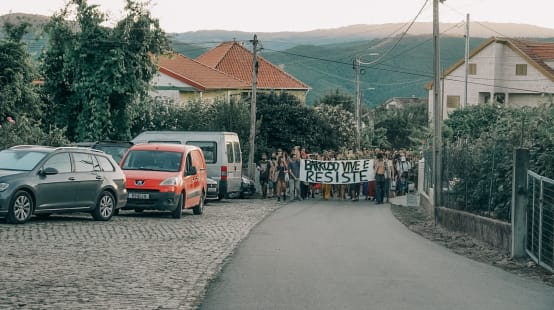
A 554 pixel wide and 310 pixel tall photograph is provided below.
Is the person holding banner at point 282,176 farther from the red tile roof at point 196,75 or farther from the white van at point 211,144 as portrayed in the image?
the red tile roof at point 196,75

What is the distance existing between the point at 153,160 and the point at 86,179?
3808mm

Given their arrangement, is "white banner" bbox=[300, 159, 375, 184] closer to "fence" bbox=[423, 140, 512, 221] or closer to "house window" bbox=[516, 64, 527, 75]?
"fence" bbox=[423, 140, 512, 221]

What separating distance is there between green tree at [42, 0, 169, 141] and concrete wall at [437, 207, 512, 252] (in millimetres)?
18216

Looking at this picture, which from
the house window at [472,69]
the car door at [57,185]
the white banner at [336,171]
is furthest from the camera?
the house window at [472,69]

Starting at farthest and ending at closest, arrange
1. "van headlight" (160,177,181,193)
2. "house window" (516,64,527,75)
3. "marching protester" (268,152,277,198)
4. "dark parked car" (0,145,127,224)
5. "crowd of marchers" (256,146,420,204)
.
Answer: "house window" (516,64,527,75)
"marching protester" (268,152,277,198)
"crowd of marchers" (256,146,420,204)
"van headlight" (160,177,181,193)
"dark parked car" (0,145,127,224)

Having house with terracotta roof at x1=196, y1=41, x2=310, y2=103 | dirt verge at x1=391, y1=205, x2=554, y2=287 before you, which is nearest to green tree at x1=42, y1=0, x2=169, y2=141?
dirt verge at x1=391, y1=205, x2=554, y2=287

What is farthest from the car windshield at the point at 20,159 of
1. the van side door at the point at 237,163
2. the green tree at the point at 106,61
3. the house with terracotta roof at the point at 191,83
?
the house with terracotta roof at the point at 191,83

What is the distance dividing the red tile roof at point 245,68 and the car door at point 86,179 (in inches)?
2607

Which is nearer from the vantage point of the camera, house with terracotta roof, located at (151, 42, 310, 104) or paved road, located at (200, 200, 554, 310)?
paved road, located at (200, 200, 554, 310)

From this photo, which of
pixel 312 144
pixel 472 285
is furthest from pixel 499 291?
pixel 312 144

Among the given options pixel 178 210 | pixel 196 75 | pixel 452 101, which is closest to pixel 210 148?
pixel 178 210

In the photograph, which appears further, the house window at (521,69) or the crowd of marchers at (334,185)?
the house window at (521,69)

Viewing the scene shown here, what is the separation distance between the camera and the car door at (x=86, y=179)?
19750 mm

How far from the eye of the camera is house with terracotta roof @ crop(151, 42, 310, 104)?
214ft
